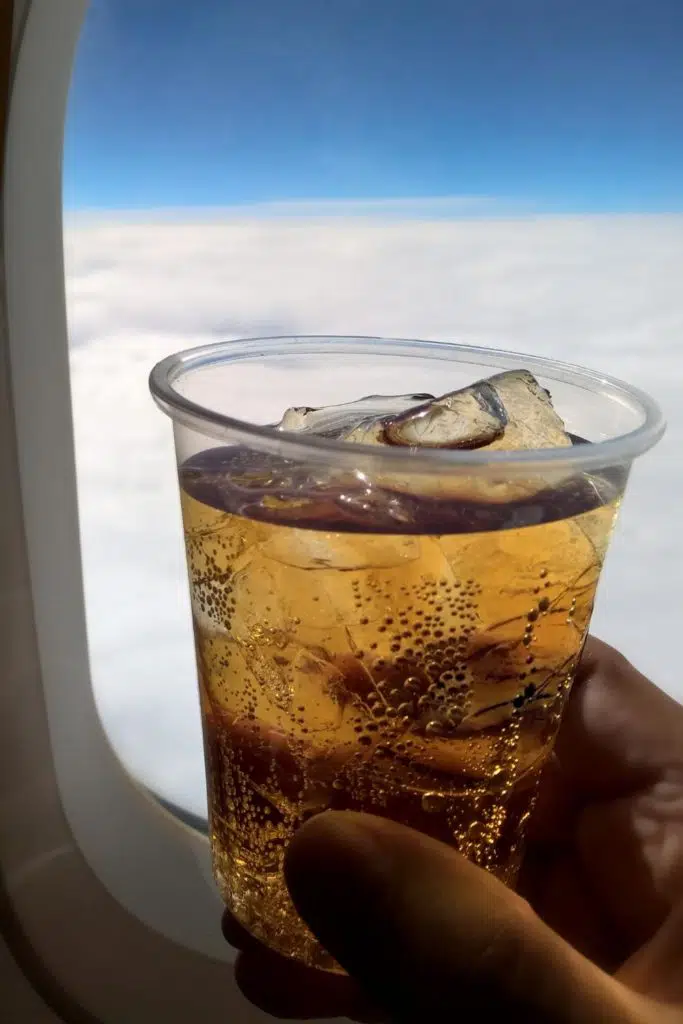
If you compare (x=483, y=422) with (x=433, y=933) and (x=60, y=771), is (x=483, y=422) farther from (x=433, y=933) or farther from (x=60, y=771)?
(x=60, y=771)

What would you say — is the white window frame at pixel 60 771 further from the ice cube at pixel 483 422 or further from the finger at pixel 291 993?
the ice cube at pixel 483 422

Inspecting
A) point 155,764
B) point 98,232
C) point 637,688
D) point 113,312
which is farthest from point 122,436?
point 637,688

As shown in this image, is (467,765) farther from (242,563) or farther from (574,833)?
(574,833)

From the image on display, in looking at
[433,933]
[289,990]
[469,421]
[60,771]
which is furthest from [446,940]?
[60,771]

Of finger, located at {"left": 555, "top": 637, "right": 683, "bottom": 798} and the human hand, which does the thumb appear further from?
finger, located at {"left": 555, "top": 637, "right": 683, "bottom": 798}

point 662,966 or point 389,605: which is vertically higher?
point 389,605

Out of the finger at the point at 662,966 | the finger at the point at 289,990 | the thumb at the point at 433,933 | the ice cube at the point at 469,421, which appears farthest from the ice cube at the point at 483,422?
the finger at the point at 289,990
